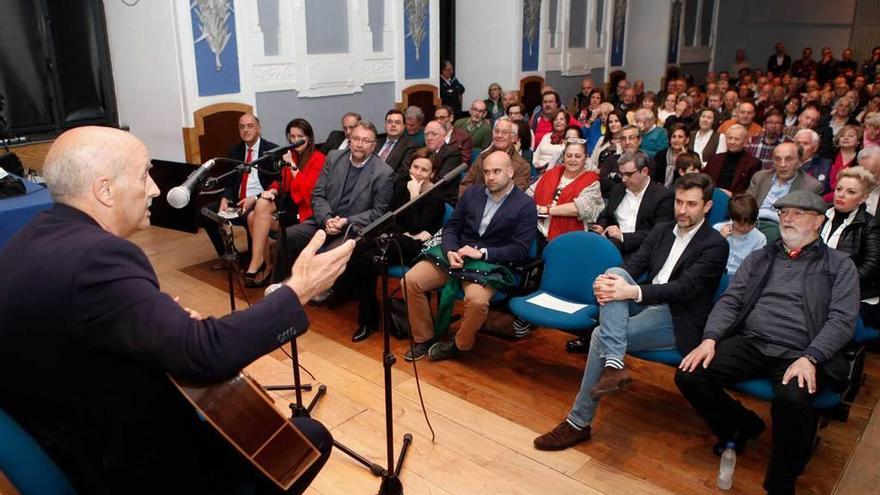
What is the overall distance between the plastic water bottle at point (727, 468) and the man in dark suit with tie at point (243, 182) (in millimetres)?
3553

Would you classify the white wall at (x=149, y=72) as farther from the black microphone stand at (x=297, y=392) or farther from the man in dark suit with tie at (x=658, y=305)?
the man in dark suit with tie at (x=658, y=305)

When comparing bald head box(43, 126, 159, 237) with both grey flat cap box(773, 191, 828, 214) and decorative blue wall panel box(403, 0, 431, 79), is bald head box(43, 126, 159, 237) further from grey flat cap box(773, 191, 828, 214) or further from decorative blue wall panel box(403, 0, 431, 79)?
decorative blue wall panel box(403, 0, 431, 79)

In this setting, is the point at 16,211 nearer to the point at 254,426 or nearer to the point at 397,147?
the point at 397,147

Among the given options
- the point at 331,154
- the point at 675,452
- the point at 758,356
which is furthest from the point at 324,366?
the point at 758,356

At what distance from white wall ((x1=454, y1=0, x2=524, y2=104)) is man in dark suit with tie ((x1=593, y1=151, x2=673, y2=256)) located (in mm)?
5975

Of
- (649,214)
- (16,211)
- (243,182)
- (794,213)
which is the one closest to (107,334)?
(794,213)

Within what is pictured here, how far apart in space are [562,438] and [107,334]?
2.07 metres

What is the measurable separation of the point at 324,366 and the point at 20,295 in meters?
2.42

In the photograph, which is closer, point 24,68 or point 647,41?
point 24,68

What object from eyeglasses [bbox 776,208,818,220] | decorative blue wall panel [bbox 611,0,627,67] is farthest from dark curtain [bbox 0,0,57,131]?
decorative blue wall panel [bbox 611,0,627,67]

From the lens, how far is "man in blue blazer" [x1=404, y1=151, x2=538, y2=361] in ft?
11.6

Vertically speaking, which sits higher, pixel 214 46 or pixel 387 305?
pixel 214 46

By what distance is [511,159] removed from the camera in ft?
15.5

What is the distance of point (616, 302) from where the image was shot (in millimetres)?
2910
